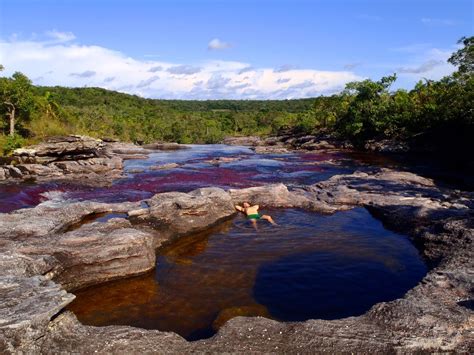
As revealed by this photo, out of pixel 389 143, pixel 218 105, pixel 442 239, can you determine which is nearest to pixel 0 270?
pixel 442 239

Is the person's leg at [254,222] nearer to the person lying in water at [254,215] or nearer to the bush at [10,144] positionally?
the person lying in water at [254,215]

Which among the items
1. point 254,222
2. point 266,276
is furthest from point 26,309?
point 254,222

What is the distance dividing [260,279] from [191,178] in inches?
697

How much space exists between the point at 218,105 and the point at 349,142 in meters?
135

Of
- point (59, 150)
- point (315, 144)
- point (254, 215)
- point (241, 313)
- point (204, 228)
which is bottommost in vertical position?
point (241, 313)

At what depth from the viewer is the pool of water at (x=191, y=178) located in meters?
21.4

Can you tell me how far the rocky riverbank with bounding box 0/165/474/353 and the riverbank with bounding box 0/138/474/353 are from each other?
0.07 ft

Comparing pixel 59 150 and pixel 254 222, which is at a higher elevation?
pixel 59 150

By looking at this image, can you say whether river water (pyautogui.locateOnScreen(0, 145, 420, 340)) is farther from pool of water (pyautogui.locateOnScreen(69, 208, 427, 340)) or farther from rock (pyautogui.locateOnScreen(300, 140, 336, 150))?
rock (pyautogui.locateOnScreen(300, 140, 336, 150))

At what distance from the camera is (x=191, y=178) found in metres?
28.3

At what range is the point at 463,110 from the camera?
34062 mm

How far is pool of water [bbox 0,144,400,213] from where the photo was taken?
21438 millimetres

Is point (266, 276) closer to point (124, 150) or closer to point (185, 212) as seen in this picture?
point (185, 212)

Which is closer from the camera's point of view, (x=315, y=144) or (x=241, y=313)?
(x=241, y=313)
